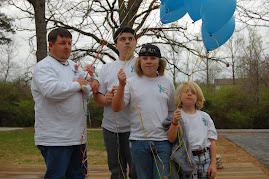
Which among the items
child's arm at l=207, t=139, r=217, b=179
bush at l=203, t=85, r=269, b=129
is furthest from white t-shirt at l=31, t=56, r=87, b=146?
bush at l=203, t=85, r=269, b=129

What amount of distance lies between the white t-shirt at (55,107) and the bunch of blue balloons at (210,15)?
113cm

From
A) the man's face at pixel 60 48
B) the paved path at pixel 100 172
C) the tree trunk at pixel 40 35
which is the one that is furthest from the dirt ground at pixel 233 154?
the tree trunk at pixel 40 35

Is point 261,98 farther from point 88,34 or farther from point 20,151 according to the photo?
point 20,151

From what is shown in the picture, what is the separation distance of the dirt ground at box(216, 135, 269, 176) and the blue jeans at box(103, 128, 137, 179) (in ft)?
9.30

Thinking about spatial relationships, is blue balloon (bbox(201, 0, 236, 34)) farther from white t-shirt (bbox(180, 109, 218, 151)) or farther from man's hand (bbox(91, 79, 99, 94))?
man's hand (bbox(91, 79, 99, 94))

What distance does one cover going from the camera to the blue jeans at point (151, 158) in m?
1.83

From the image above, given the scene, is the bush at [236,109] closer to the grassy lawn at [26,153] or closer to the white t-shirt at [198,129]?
the grassy lawn at [26,153]

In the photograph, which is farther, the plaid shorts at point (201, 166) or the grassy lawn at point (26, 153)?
the grassy lawn at point (26, 153)

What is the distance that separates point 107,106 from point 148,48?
1.98ft

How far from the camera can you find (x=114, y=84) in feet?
7.02

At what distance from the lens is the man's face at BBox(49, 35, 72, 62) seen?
1.86 m

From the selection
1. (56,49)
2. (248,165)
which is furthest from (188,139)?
(248,165)

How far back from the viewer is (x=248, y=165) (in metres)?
3.90

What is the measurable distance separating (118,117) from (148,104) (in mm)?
339
